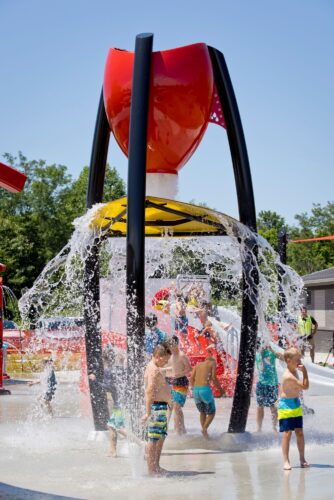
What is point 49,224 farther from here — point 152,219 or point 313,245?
point 152,219

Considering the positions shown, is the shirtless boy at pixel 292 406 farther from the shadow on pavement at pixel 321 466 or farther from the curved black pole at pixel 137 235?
the curved black pole at pixel 137 235

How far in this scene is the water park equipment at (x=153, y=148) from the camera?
7.70m

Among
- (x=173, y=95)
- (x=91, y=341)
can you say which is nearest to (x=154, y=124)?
(x=173, y=95)

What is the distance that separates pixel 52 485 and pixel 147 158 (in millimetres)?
3412

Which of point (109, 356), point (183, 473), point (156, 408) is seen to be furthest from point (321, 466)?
point (109, 356)

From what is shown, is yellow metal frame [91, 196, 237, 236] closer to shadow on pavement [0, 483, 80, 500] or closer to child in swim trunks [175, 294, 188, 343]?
shadow on pavement [0, 483, 80, 500]

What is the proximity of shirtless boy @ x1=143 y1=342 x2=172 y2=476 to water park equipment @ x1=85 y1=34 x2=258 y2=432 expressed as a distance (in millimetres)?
475

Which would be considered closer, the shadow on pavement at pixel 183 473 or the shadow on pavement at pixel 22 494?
the shadow on pavement at pixel 22 494

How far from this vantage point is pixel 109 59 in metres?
8.64

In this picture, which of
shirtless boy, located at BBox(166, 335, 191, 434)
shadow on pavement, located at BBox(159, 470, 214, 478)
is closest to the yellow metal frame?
shirtless boy, located at BBox(166, 335, 191, 434)

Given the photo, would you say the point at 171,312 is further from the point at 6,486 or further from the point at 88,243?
the point at 6,486

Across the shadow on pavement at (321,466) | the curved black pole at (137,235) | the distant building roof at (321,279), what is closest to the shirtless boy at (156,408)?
the curved black pole at (137,235)

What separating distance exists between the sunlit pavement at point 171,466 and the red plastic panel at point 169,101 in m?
2.99

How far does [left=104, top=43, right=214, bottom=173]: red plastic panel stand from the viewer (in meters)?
8.18
